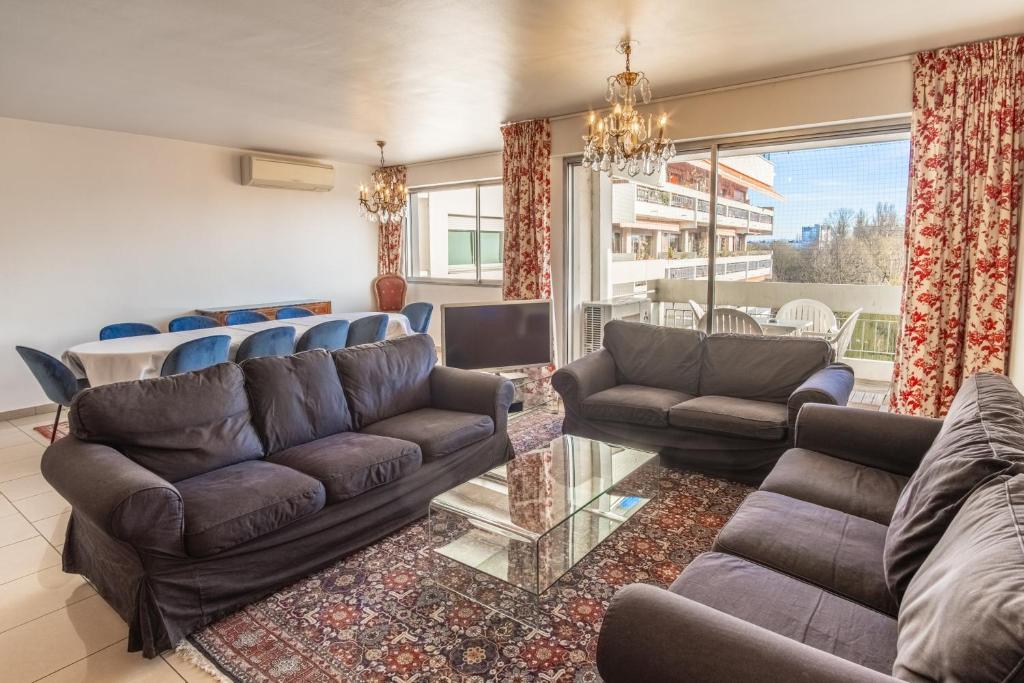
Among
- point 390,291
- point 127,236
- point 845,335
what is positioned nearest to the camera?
point 845,335

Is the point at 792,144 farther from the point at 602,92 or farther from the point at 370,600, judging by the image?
the point at 370,600

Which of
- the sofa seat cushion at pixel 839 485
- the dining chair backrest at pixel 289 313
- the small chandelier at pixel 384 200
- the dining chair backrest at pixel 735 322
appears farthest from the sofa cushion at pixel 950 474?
the dining chair backrest at pixel 289 313

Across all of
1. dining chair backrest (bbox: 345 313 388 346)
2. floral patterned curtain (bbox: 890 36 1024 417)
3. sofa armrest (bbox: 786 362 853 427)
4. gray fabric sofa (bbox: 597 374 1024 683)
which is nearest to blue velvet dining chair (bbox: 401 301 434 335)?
dining chair backrest (bbox: 345 313 388 346)

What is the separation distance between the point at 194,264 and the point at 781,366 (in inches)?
233

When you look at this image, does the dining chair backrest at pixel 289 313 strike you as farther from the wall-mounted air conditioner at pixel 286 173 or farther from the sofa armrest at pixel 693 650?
the sofa armrest at pixel 693 650

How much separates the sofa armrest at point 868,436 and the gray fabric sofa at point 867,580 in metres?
0.01

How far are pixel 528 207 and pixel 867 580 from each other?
4.81 m

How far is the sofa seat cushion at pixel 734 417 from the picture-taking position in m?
3.27

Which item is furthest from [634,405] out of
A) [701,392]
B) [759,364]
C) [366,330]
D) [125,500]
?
[366,330]

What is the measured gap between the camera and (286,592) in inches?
97.3

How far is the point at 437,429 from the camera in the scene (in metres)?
3.19

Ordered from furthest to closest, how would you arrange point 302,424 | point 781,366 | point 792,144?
point 792,144, point 781,366, point 302,424

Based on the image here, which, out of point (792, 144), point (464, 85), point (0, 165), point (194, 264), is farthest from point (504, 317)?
point (0, 165)

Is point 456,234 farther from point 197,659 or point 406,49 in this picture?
point 197,659
